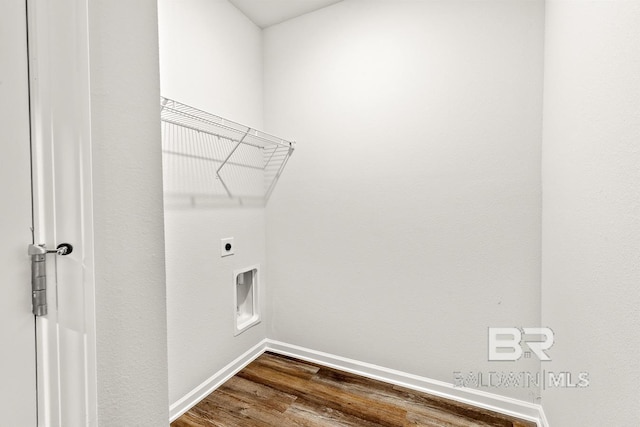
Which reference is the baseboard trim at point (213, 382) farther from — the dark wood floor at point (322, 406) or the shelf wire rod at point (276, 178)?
the shelf wire rod at point (276, 178)

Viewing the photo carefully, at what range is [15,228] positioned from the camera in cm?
47

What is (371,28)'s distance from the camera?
1729 millimetres

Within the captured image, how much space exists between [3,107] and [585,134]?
1.43 m

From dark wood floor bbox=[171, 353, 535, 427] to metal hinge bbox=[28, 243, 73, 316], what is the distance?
50.1 inches

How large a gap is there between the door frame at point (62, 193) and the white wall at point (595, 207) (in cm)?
112

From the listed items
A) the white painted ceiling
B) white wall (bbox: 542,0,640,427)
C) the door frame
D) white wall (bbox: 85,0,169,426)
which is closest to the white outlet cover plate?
white wall (bbox: 85,0,169,426)

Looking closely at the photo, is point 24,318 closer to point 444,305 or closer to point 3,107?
point 3,107

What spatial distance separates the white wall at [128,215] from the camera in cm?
55

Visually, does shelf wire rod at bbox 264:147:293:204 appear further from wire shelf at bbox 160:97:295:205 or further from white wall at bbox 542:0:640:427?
white wall at bbox 542:0:640:427

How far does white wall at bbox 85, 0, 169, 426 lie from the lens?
0.55 metres

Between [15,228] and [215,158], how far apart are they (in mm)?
1297

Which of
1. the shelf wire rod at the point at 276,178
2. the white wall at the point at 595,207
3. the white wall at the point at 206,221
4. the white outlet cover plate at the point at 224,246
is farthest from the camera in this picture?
the shelf wire rod at the point at 276,178

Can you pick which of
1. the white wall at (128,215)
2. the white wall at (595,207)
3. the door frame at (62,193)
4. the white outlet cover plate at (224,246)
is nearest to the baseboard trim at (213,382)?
the white outlet cover plate at (224,246)

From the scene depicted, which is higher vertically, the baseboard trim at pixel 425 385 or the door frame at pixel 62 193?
the door frame at pixel 62 193
